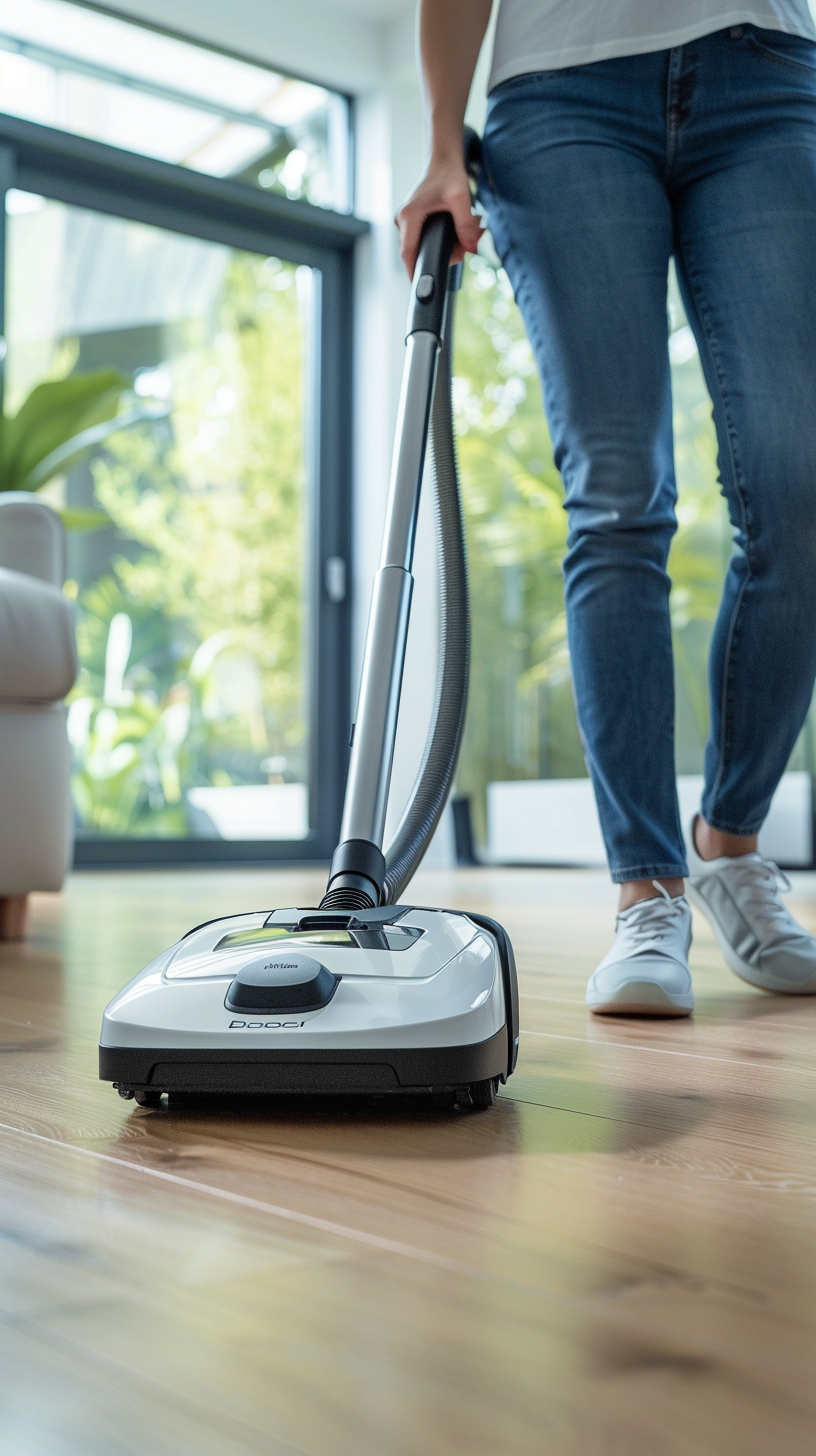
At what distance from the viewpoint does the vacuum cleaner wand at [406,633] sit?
852mm

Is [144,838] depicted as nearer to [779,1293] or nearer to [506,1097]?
[506,1097]

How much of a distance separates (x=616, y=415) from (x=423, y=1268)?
32.7 inches

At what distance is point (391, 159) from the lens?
454 cm

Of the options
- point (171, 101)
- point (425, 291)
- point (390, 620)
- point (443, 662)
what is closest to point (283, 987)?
point (390, 620)

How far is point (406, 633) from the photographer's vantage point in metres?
0.96

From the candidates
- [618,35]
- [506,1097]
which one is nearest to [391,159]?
[618,35]

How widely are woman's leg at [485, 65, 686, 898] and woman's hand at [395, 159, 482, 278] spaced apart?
7cm

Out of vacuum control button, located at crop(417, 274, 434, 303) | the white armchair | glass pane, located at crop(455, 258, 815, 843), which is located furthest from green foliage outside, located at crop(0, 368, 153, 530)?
vacuum control button, located at crop(417, 274, 434, 303)

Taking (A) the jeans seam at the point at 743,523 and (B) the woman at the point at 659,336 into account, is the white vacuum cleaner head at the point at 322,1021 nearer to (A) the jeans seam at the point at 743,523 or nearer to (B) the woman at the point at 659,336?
(B) the woman at the point at 659,336

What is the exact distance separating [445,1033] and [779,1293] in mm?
244

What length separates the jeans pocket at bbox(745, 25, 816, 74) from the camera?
1.17 m

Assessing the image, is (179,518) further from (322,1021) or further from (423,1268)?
(423,1268)

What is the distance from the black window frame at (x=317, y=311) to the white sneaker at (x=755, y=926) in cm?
293

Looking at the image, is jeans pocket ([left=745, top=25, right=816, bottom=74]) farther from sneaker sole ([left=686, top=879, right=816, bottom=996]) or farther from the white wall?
the white wall
